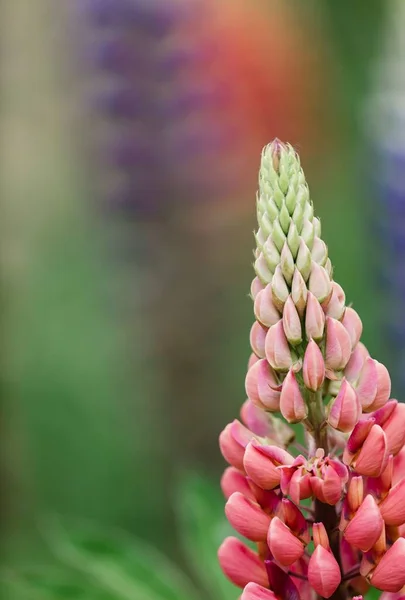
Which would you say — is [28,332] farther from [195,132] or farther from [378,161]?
[378,161]

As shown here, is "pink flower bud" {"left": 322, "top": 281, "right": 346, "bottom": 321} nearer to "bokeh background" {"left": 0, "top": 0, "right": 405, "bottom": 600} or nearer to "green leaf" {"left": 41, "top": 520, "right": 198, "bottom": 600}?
"green leaf" {"left": 41, "top": 520, "right": 198, "bottom": 600}

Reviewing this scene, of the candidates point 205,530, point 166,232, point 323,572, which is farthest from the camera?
point 166,232

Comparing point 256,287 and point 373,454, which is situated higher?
point 256,287

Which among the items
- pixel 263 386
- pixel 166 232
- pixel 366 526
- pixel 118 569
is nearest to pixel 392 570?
pixel 366 526

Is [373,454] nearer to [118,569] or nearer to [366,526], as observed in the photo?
[366,526]

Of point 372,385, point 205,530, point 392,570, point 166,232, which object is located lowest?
point 392,570

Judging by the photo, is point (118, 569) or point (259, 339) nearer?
point (259, 339)
